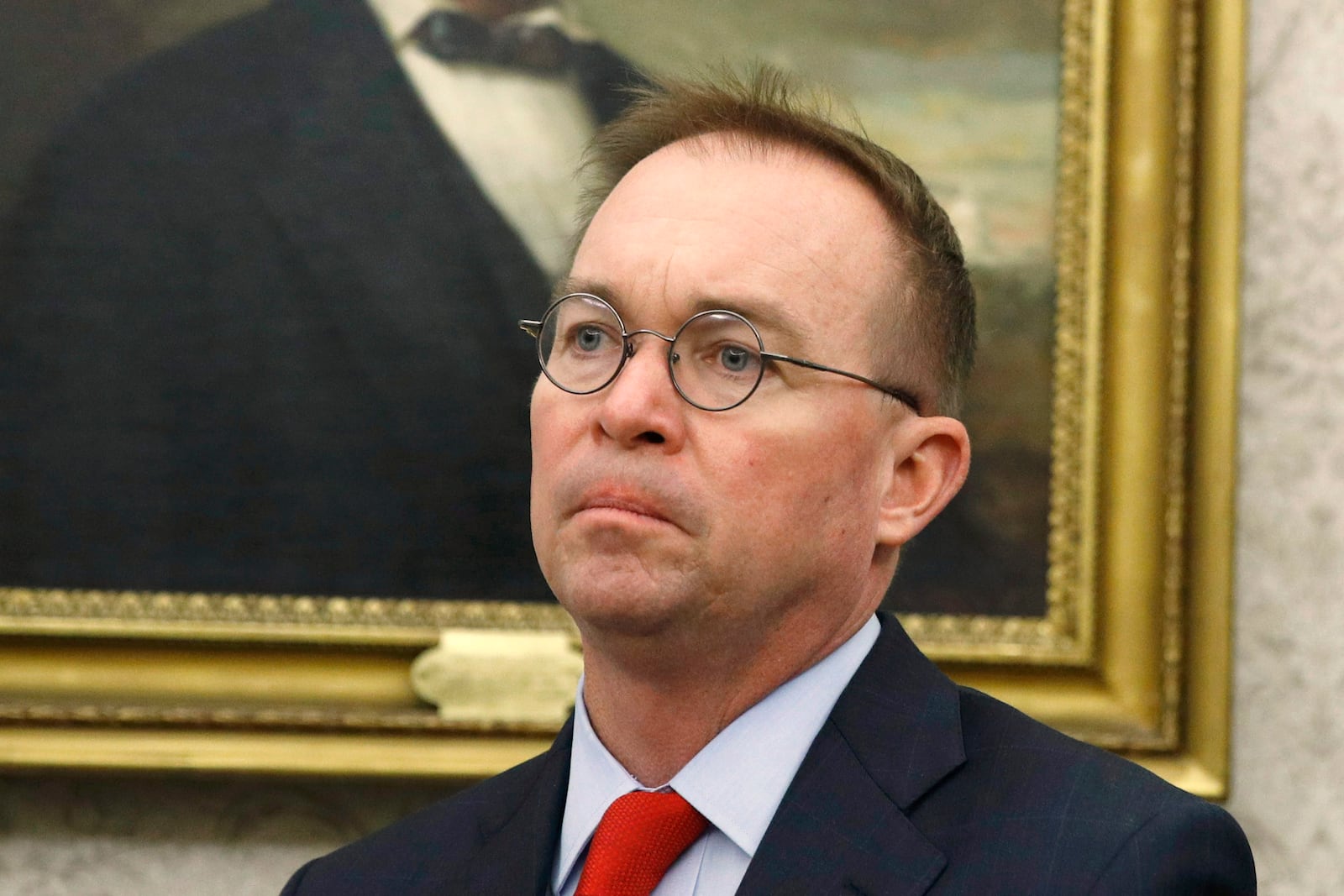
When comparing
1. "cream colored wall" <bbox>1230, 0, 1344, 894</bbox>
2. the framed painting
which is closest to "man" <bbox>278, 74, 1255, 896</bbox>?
the framed painting

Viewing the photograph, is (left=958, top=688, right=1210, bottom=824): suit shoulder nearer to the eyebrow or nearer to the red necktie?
the red necktie

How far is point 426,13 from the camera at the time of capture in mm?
2709

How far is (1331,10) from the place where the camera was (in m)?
2.74

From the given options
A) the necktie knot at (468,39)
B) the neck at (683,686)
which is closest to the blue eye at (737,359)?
the neck at (683,686)

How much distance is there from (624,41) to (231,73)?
2.53 feet

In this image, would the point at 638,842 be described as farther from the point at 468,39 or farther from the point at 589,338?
the point at 468,39

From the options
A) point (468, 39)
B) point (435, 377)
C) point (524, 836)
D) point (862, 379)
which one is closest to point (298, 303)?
point (435, 377)

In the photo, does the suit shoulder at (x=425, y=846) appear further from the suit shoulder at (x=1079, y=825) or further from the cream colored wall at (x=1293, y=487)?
the cream colored wall at (x=1293, y=487)

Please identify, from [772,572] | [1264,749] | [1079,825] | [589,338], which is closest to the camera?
[1079,825]

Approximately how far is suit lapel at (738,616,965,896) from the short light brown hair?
0.36 m

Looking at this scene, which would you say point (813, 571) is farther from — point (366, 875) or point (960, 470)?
point (366, 875)

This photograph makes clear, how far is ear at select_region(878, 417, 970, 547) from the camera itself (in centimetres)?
172

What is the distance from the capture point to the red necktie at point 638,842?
5.01ft

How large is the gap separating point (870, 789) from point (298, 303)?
63.7 inches
